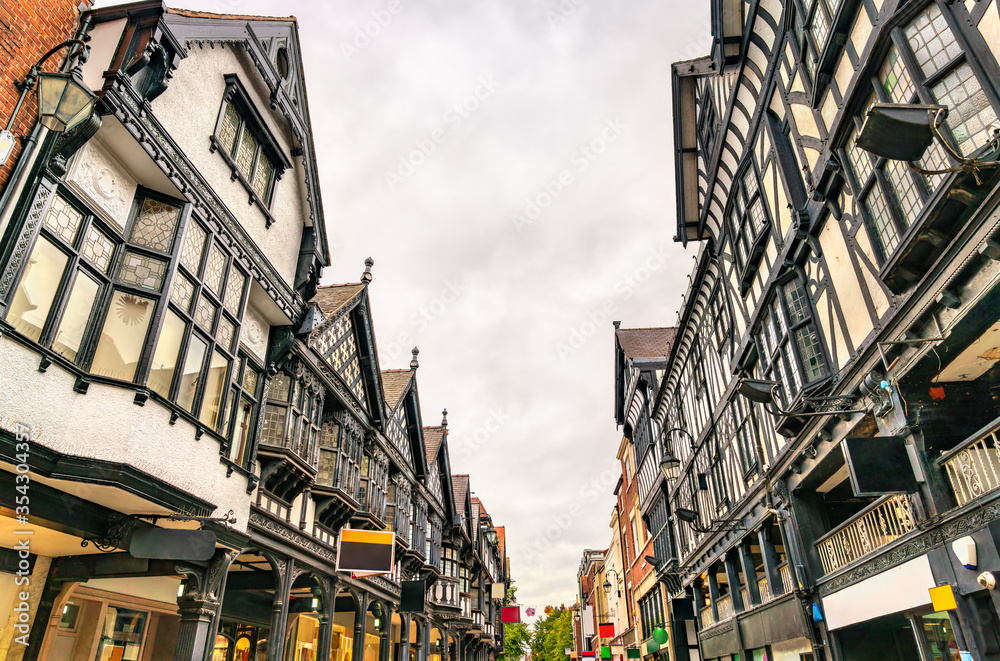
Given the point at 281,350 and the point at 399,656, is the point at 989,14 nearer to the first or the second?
the point at 281,350

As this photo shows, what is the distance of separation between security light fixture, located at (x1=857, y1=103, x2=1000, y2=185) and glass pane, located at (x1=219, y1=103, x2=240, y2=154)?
994 cm

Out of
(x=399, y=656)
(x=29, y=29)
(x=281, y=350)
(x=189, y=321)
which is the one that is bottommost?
(x=399, y=656)

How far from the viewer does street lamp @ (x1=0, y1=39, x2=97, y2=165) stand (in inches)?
244

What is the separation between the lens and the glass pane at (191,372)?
8859mm

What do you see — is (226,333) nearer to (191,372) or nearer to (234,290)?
(234,290)

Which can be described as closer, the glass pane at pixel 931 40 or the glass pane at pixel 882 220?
the glass pane at pixel 931 40

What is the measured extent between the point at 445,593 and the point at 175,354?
2517cm

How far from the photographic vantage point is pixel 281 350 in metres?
12.5

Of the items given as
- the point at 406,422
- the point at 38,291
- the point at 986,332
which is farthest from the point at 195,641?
the point at 406,422

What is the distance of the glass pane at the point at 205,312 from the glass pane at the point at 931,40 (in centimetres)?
1058

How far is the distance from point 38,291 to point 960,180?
10268mm

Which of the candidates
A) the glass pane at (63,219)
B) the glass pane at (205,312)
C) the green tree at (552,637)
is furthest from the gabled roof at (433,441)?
the green tree at (552,637)

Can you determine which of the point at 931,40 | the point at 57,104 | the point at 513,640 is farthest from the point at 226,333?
the point at 513,640

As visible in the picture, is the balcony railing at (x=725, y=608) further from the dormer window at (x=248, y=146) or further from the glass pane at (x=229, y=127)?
the glass pane at (x=229, y=127)
